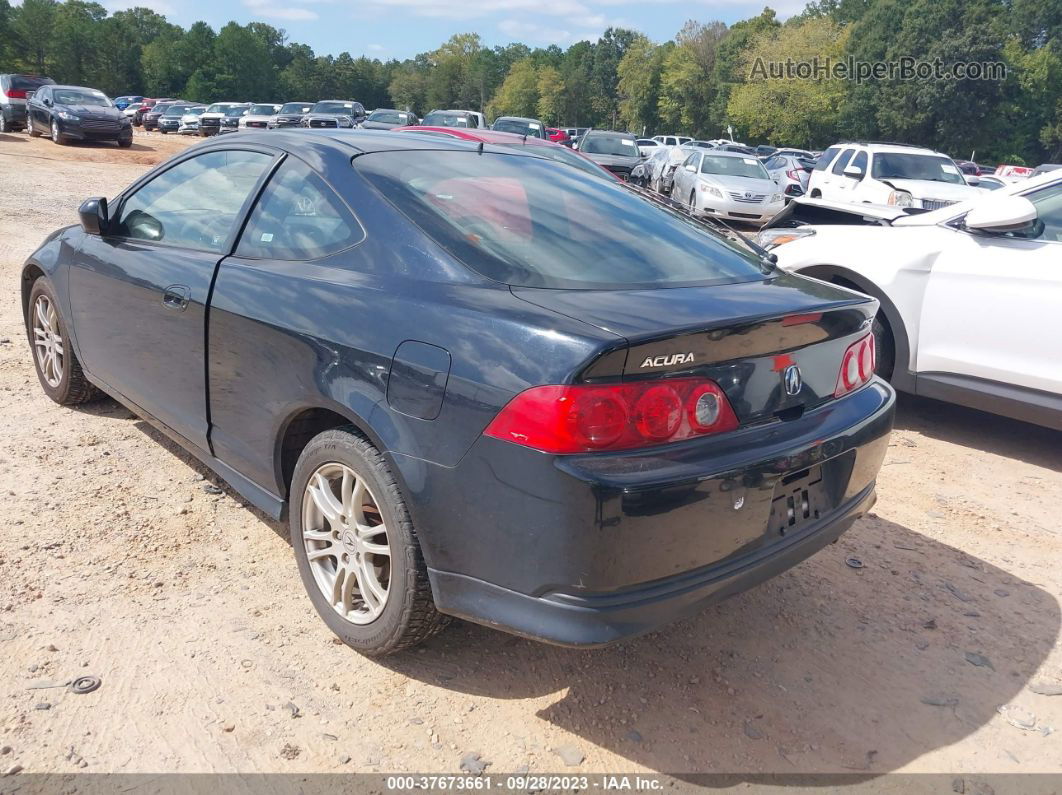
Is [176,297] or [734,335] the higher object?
[734,335]

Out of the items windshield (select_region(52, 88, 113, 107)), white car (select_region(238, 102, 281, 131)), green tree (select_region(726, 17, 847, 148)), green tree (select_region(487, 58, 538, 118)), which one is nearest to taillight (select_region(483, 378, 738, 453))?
windshield (select_region(52, 88, 113, 107))

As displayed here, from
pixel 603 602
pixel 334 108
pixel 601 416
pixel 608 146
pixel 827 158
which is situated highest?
pixel 334 108

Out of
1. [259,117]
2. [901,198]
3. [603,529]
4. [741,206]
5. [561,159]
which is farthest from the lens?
[259,117]

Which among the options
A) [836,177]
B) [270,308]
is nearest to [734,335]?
[270,308]

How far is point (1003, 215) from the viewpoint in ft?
15.0

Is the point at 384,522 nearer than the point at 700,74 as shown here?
Yes

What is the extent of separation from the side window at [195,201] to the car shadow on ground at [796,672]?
72.4 inches

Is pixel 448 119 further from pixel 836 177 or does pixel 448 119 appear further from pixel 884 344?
pixel 884 344

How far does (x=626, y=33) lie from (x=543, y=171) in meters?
132

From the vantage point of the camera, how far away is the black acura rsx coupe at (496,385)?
2137 mm

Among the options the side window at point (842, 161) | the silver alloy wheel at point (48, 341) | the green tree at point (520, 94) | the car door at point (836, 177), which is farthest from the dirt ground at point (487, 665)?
the green tree at point (520, 94)

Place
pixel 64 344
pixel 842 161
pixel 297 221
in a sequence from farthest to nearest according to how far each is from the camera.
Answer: pixel 842 161 < pixel 64 344 < pixel 297 221

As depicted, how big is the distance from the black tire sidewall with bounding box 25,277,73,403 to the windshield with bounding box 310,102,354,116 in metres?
27.8

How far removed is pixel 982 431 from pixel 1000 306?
1006mm
